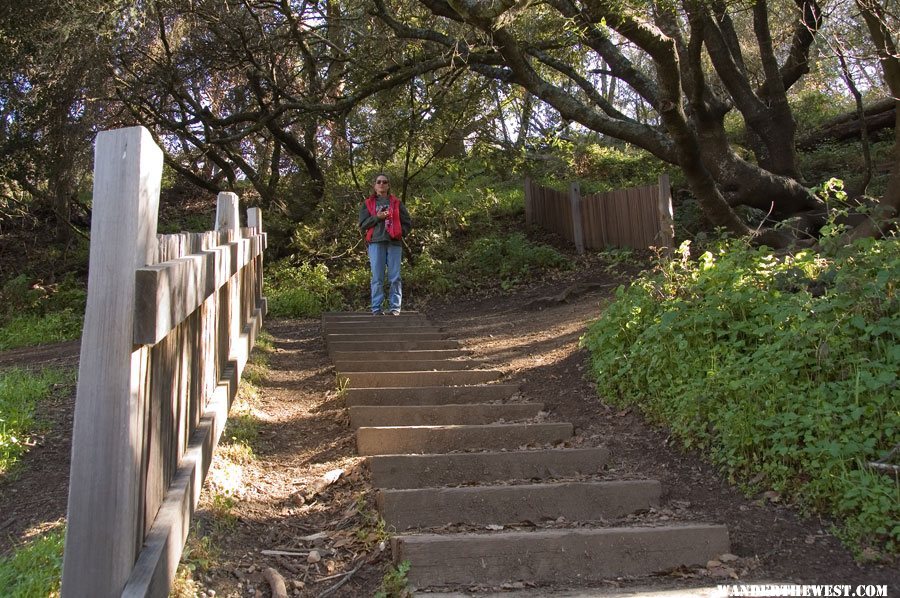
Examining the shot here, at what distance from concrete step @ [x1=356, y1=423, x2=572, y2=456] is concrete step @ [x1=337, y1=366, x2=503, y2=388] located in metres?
1.41

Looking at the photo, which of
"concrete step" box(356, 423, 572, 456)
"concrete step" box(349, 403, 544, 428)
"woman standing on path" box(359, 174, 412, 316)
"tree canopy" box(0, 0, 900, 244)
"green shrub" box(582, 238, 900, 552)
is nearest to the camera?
"green shrub" box(582, 238, 900, 552)

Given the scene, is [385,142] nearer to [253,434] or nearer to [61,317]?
[61,317]

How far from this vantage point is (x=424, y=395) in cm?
584

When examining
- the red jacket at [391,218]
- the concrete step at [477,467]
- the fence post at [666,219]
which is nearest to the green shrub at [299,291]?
the red jacket at [391,218]

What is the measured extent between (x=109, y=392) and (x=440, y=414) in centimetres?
337

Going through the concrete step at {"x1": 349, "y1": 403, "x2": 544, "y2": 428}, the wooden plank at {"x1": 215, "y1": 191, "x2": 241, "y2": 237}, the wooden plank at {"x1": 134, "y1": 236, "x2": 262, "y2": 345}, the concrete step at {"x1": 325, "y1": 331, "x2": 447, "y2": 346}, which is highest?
the wooden plank at {"x1": 215, "y1": 191, "x2": 241, "y2": 237}

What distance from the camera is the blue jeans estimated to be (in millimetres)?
9578

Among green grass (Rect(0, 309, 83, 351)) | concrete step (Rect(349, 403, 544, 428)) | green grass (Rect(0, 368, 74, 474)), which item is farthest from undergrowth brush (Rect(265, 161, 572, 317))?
concrete step (Rect(349, 403, 544, 428))

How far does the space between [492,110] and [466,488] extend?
510 inches

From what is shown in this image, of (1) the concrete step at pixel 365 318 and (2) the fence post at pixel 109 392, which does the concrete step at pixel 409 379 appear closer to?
(1) the concrete step at pixel 365 318

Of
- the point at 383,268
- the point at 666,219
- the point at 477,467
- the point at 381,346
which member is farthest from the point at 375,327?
the point at 477,467

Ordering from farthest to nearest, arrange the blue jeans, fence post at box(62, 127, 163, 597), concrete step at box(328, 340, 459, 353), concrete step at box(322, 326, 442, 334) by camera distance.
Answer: the blue jeans → concrete step at box(322, 326, 442, 334) → concrete step at box(328, 340, 459, 353) → fence post at box(62, 127, 163, 597)

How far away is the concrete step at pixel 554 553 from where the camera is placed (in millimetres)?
3287

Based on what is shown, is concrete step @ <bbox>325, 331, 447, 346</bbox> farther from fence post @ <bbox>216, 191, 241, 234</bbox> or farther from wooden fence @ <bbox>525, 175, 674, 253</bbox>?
wooden fence @ <bbox>525, 175, 674, 253</bbox>
